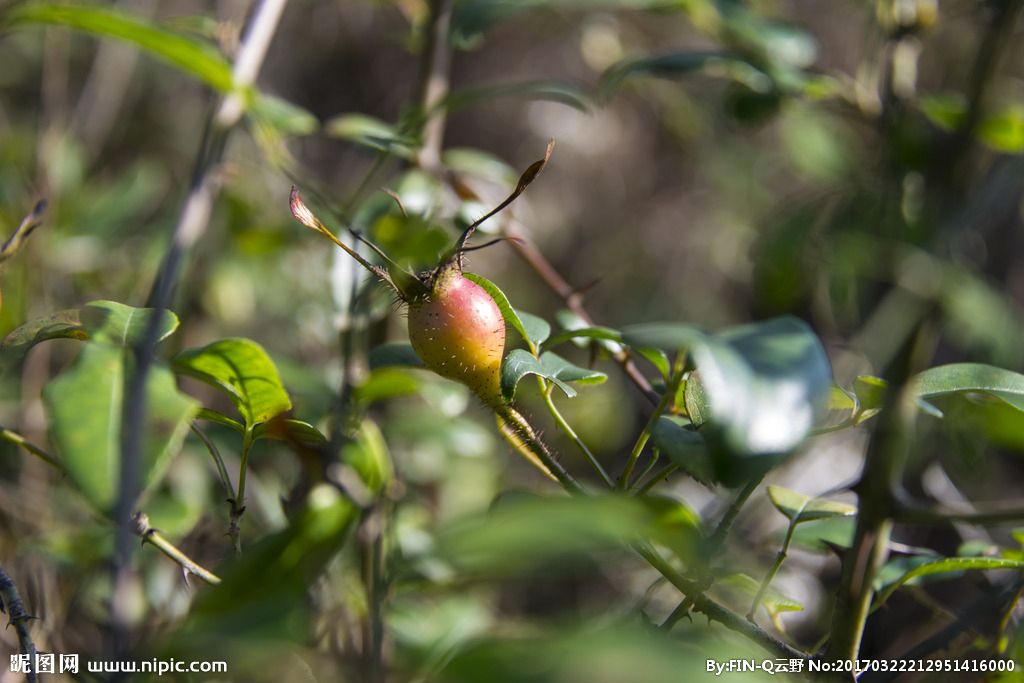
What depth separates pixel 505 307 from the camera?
57 centimetres

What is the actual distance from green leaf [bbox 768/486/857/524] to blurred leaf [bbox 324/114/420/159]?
1.38ft

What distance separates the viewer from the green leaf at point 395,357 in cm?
66

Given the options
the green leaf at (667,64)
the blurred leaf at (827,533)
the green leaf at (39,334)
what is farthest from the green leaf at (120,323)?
the green leaf at (667,64)

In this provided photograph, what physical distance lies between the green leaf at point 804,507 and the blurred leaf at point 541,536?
0.30 m

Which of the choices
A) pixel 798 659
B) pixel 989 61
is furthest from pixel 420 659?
pixel 989 61

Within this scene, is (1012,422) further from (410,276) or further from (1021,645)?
(410,276)

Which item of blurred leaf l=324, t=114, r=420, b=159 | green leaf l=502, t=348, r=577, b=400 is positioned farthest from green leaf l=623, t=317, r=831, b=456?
blurred leaf l=324, t=114, r=420, b=159

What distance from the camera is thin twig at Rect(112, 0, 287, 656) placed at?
0.35 metres

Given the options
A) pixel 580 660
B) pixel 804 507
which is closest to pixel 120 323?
pixel 580 660

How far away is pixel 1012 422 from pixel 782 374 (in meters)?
0.18

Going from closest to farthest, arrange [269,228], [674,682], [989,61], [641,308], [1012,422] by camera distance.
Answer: [674,682] < [1012,422] < [989,61] < [269,228] < [641,308]

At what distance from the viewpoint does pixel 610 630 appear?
12.1 inches

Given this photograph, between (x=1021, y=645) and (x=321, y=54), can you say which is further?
(x=321, y=54)

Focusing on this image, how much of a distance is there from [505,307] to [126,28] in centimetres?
32
